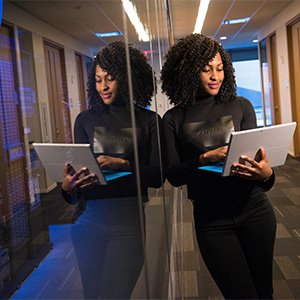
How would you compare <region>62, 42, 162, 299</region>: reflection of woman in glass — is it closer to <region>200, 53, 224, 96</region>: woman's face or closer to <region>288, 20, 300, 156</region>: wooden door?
<region>200, 53, 224, 96</region>: woman's face

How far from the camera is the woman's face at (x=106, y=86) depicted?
0.47 m

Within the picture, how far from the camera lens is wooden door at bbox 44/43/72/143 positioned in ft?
1.25

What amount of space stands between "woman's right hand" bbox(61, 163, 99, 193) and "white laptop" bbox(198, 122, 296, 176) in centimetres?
57

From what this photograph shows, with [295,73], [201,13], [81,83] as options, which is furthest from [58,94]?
[295,73]

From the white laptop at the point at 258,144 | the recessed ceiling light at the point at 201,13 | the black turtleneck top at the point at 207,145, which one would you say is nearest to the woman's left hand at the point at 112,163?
the white laptop at the point at 258,144

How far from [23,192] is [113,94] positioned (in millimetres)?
192

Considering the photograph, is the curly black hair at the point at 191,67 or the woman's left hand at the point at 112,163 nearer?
the woman's left hand at the point at 112,163

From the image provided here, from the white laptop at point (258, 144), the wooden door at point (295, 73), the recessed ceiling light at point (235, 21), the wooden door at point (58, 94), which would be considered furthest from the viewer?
the recessed ceiling light at point (235, 21)

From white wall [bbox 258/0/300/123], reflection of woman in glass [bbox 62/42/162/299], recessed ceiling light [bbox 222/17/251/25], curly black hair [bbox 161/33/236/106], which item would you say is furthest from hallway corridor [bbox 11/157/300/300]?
recessed ceiling light [bbox 222/17/251/25]

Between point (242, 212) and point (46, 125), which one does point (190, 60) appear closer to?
point (242, 212)

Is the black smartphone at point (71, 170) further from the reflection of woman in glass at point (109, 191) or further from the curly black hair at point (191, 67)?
the curly black hair at point (191, 67)

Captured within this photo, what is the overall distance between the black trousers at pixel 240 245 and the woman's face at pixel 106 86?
75cm

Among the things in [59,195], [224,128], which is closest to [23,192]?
[59,195]

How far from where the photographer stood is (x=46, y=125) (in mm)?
365
